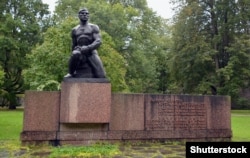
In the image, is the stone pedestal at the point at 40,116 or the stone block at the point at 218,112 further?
the stone block at the point at 218,112

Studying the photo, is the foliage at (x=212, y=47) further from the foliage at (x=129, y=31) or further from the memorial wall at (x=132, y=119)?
the memorial wall at (x=132, y=119)

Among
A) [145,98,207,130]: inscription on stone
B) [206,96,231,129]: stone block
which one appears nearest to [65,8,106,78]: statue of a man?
[145,98,207,130]: inscription on stone

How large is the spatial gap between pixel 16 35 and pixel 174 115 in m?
28.0

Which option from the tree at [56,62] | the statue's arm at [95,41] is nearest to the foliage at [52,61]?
the tree at [56,62]

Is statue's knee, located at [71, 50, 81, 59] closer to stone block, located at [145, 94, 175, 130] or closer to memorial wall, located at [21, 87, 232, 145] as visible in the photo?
memorial wall, located at [21, 87, 232, 145]

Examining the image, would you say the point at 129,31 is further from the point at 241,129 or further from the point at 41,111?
the point at 41,111

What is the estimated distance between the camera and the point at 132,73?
29.5 meters

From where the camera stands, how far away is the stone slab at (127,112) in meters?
8.84

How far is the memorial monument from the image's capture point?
8.32 meters

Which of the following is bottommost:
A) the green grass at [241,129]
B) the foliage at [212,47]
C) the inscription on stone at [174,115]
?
the green grass at [241,129]

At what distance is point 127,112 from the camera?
8.95 metres

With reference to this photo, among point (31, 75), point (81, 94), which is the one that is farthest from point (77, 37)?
point (31, 75)

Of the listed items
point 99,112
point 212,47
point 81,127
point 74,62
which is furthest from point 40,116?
point 212,47

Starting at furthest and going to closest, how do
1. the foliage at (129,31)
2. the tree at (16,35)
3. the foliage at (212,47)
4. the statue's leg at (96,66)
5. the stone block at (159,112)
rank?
the tree at (16,35), the foliage at (129,31), the foliage at (212,47), the stone block at (159,112), the statue's leg at (96,66)
